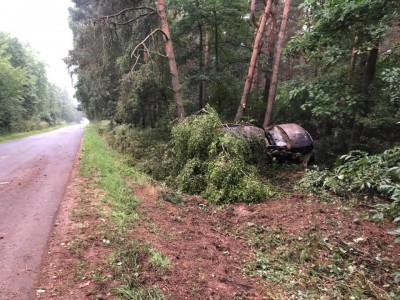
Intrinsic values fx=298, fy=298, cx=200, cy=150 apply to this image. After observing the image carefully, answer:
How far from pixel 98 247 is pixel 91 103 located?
21.0 metres

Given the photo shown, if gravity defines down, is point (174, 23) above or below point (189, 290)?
above

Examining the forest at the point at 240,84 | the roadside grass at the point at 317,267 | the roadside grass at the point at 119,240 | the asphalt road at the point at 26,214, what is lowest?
the roadside grass at the point at 317,267

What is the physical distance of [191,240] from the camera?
4.99 metres

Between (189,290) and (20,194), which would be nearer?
(189,290)

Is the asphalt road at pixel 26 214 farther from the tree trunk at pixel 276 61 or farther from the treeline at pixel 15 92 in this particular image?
the treeline at pixel 15 92

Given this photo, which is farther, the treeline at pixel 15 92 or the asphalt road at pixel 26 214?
the treeline at pixel 15 92

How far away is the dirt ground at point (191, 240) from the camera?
140 inches

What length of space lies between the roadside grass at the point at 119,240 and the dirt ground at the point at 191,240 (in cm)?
6

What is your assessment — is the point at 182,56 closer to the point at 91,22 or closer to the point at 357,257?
the point at 91,22

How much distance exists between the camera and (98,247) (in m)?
4.36

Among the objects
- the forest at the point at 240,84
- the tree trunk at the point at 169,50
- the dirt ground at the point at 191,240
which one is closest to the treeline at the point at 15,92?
the forest at the point at 240,84

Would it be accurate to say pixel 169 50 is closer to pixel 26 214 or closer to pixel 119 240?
pixel 26 214

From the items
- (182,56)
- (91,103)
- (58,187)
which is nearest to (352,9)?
(58,187)

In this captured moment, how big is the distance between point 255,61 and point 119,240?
29.6 feet
